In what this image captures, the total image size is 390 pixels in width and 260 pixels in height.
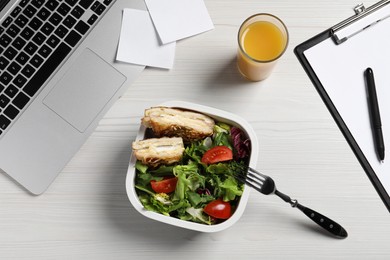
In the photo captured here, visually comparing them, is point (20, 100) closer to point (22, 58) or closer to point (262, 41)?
point (22, 58)

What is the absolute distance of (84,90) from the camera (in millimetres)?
980

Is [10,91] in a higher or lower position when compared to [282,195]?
higher

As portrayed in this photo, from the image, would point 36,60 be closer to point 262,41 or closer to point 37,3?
point 37,3

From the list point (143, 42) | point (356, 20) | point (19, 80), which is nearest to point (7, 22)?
point (19, 80)

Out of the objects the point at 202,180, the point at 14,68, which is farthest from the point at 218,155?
the point at 14,68

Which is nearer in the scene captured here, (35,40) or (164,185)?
(164,185)

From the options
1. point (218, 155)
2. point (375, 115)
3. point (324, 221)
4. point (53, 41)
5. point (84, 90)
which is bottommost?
point (324, 221)

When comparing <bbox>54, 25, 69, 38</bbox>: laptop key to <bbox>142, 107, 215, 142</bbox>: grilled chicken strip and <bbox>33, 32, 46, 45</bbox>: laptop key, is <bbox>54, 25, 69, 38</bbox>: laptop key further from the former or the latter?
<bbox>142, 107, 215, 142</bbox>: grilled chicken strip

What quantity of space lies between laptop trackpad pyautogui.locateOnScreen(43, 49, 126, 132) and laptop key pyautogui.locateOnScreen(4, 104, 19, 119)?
6 centimetres

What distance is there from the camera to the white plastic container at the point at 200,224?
832 millimetres

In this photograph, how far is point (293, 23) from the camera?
100 centimetres

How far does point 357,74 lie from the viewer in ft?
3.25

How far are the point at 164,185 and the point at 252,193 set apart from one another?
0.20m

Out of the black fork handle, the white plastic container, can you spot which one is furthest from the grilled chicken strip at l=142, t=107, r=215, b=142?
the black fork handle
